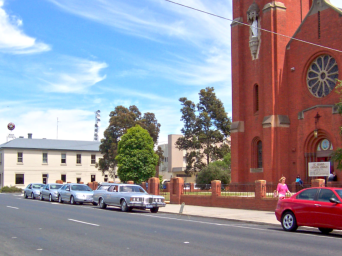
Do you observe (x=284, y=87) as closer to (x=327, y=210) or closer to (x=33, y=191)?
(x=327, y=210)

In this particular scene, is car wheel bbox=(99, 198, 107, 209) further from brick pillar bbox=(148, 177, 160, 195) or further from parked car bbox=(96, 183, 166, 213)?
brick pillar bbox=(148, 177, 160, 195)

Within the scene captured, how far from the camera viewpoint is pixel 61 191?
28422 mm

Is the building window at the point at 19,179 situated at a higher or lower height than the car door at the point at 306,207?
lower

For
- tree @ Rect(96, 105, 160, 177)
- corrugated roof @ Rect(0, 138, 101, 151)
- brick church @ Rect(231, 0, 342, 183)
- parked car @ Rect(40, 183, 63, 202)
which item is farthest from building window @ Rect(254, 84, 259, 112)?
corrugated roof @ Rect(0, 138, 101, 151)

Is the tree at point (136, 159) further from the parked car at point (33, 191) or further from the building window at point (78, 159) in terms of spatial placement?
the building window at point (78, 159)

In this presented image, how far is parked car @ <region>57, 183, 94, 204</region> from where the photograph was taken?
26.4 metres

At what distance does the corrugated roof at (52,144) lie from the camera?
204ft

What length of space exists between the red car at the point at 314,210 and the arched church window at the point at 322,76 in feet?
59.3

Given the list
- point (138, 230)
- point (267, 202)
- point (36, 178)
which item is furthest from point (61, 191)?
point (36, 178)

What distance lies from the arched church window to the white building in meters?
43.7

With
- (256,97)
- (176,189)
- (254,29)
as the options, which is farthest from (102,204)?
(254,29)

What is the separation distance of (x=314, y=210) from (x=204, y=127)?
40353 millimetres

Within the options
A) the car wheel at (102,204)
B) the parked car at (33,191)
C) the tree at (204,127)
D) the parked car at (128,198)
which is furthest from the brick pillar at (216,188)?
the tree at (204,127)

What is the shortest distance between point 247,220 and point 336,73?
16.3m
